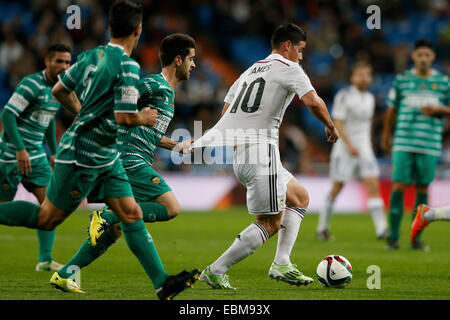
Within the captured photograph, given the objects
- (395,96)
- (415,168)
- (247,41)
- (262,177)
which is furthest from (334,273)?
(247,41)

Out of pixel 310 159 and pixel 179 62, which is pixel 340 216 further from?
pixel 179 62

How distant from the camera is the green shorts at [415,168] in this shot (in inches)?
365

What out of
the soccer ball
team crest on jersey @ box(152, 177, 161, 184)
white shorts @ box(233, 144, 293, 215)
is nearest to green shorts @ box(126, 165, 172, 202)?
team crest on jersey @ box(152, 177, 161, 184)

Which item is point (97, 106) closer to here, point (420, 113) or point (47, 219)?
point (47, 219)

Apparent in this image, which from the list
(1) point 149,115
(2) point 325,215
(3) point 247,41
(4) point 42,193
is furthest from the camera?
(3) point 247,41

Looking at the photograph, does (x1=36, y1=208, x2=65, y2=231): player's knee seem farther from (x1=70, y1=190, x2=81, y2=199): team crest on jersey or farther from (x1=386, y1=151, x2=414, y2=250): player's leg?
(x1=386, y1=151, x2=414, y2=250): player's leg

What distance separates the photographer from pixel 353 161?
1109 centimetres

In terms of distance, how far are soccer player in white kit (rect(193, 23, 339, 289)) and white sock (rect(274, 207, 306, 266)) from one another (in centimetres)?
2

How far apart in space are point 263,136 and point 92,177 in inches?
60.1

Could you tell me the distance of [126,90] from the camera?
4.65 meters

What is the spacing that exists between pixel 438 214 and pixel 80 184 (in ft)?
12.0

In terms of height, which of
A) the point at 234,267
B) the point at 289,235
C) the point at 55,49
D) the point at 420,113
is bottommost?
the point at 234,267

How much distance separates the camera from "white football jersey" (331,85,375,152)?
11125mm

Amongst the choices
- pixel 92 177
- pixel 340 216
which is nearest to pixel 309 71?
pixel 340 216
